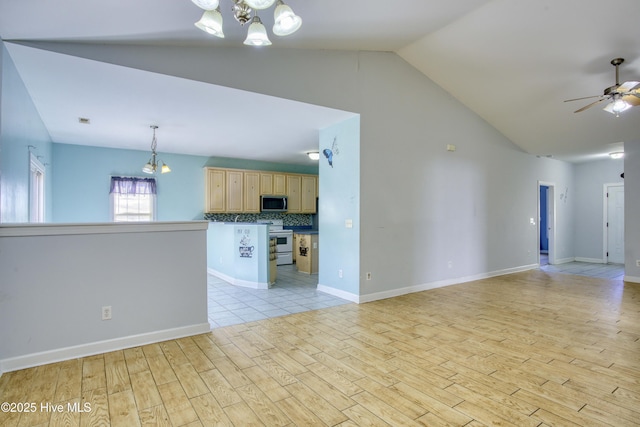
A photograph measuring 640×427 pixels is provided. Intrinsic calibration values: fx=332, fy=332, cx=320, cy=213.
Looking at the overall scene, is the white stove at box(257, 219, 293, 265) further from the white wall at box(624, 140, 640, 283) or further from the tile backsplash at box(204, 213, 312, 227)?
the white wall at box(624, 140, 640, 283)

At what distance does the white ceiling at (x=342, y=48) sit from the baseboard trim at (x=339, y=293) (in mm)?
2543

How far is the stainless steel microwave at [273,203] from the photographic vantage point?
815cm

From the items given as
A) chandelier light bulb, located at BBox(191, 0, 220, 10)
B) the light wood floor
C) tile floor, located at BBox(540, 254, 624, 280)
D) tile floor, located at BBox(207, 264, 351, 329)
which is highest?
chandelier light bulb, located at BBox(191, 0, 220, 10)

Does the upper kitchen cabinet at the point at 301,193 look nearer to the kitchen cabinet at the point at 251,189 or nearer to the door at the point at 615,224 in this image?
the kitchen cabinet at the point at 251,189

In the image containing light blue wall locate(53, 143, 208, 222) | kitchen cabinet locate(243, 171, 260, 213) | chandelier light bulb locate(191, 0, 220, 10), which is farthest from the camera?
kitchen cabinet locate(243, 171, 260, 213)

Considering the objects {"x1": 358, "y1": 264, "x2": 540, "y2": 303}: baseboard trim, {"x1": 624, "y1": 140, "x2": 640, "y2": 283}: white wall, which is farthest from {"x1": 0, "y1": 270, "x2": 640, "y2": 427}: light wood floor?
{"x1": 624, "y1": 140, "x2": 640, "y2": 283}: white wall

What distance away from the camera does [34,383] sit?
248 centimetres

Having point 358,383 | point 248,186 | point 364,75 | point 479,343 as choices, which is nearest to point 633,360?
point 479,343

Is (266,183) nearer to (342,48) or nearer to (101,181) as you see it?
(101,181)

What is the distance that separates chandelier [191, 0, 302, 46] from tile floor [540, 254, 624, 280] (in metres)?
7.84

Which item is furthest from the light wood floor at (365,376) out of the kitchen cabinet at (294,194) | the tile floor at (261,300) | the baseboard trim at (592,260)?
the baseboard trim at (592,260)

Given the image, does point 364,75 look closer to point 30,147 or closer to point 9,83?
point 9,83

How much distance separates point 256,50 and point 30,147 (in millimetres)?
2863

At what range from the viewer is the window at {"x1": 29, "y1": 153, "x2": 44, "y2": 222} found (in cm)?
432
